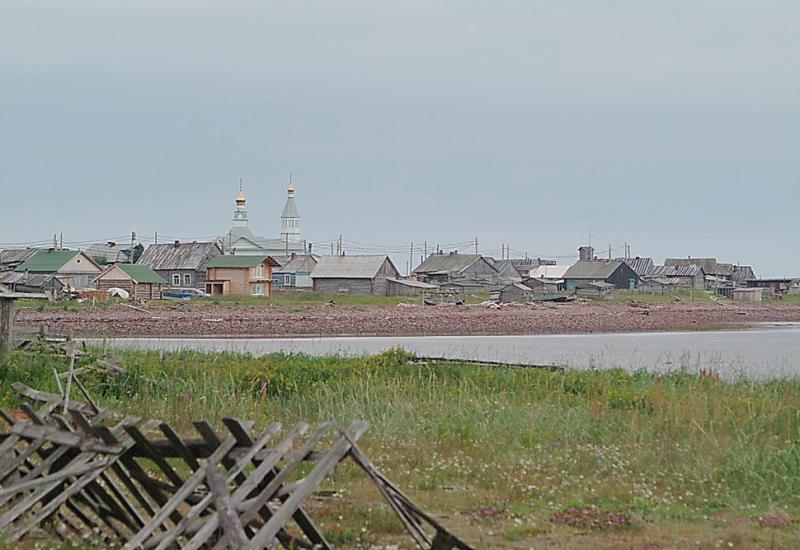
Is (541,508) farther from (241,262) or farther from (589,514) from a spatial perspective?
(241,262)

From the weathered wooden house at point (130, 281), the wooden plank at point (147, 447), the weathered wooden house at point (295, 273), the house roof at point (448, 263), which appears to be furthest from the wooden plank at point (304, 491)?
the weathered wooden house at point (295, 273)

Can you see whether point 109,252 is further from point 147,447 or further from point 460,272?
point 147,447

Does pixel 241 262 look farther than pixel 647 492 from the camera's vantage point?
Yes

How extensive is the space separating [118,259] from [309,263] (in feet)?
70.9

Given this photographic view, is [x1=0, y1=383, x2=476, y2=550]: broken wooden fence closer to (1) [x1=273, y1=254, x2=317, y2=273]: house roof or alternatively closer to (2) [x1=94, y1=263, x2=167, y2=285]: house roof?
(2) [x1=94, y1=263, x2=167, y2=285]: house roof

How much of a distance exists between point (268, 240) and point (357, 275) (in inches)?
1802

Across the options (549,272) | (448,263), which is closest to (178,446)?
(448,263)

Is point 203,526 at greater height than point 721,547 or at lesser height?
greater

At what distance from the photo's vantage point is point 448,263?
10450cm

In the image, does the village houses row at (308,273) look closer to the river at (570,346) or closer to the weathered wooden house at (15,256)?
the weathered wooden house at (15,256)

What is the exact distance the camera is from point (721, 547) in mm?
8984

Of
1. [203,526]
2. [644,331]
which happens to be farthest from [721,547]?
[644,331]

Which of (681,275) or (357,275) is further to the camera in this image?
(681,275)

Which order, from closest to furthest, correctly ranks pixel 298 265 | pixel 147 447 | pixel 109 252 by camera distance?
1. pixel 147 447
2. pixel 298 265
3. pixel 109 252
